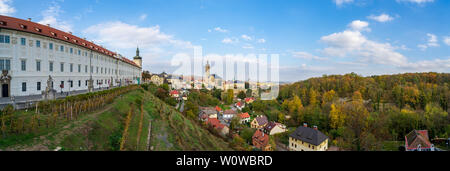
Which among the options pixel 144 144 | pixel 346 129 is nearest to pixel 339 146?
pixel 346 129

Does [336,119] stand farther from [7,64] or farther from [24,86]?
[7,64]

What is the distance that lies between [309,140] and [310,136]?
0.75 metres

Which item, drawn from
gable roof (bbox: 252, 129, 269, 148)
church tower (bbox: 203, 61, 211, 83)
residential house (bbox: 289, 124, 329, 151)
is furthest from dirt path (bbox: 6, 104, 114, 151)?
church tower (bbox: 203, 61, 211, 83)

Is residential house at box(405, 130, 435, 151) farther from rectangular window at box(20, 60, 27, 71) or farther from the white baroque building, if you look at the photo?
rectangular window at box(20, 60, 27, 71)

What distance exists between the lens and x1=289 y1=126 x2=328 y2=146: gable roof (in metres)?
28.2

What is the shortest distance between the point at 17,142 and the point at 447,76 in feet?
309

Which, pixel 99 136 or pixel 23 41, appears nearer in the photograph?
pixel 99 136

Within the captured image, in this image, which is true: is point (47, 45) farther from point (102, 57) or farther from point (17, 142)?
point (17, 142)

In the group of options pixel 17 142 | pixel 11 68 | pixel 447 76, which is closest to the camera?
pixel 17 142

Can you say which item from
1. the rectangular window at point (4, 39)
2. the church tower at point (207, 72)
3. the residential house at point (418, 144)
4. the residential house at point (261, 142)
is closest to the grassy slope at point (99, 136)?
the rectangular window at point (4, 39)

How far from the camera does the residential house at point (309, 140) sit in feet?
92.3

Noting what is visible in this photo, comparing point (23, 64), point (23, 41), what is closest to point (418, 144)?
point (23, 64)

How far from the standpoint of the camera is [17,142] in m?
6.95

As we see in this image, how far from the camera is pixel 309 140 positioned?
28969 mm
